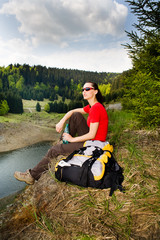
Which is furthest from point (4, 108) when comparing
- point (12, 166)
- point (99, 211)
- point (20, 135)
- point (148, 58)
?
point (99, 211)

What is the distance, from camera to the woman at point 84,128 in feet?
7.62

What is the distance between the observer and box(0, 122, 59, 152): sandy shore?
19.8 meters

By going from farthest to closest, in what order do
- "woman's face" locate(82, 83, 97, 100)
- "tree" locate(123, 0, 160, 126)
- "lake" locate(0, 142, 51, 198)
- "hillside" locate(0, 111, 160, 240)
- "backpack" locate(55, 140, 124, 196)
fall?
"lake" locate(0, 142, 51, 198)
"tree" locate(123, 0, 160, 126)
"woman's face" locate(82, 83, 97, 100)
"backpack" locate(55, 140, 124, 196)
"hillside" locate(0, 111, 160, 240)

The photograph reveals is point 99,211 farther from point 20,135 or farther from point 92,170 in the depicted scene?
point 20,135

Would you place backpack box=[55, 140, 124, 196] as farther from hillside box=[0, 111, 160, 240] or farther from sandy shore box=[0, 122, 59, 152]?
sandy shore box=[0, 122, 59, 152]

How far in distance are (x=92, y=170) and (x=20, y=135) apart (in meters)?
24.5

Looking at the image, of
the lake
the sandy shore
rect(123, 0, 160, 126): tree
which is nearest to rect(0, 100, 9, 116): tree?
the sandy shore

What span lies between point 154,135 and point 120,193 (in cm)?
240

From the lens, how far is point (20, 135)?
23875mm

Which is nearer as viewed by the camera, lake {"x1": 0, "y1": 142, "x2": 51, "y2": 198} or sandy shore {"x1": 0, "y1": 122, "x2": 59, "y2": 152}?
lake {"x1": 0, "y1": 142, "x2": 51, "y2": 198}

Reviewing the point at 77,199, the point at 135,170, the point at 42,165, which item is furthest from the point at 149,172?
the point at 42,165

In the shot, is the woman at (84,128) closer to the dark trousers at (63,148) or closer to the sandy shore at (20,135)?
the dark trousers at (63,148)

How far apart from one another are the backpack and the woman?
276 mm

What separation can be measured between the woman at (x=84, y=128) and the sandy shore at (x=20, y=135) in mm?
17220
